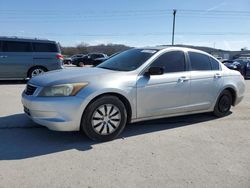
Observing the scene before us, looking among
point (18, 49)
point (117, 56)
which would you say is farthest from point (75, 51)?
point (117, 56)

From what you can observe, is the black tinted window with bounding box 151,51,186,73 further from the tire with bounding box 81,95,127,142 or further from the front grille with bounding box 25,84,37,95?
the front grille with bounding box 25,84,37,95

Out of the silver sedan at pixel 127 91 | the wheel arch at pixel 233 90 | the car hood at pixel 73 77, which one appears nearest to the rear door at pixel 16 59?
the silver sedan at pixel 127 91

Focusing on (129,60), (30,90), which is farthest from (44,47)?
(30,90)

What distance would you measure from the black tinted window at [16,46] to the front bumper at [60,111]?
8.60 meters

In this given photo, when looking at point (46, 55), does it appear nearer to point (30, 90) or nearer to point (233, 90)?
point (30, 90)

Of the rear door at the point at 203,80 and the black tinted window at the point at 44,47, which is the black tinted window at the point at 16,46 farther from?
the rear door at the point at 203,80

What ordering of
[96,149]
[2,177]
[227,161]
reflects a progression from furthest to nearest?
[96,149]
[227,161]
[2,177]

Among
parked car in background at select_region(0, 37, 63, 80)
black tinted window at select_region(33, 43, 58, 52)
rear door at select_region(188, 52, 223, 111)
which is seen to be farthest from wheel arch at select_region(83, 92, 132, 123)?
black tinted window at select_region(33, 43, 58, 52)

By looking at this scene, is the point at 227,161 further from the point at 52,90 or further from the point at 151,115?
the point at 52,90

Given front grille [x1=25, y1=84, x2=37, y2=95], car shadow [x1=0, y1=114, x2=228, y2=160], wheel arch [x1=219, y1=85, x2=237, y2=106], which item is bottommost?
car shadow [x1=0, y1=114, x2=228, y2=160]

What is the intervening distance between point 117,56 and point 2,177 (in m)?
3.61

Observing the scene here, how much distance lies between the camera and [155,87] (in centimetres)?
552

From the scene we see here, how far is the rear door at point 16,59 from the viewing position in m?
12.5

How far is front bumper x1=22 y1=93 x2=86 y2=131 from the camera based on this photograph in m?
4.75
